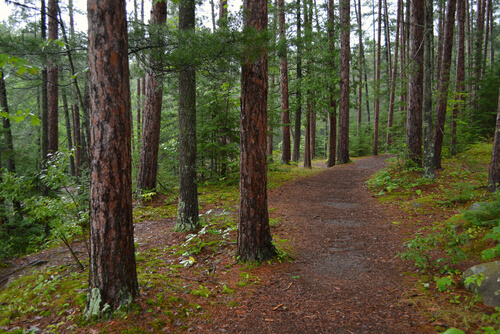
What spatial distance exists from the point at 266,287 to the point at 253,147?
2.11 metres

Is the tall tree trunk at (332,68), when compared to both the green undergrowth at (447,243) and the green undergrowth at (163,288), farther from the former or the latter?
the green undergrowth at (163,288)

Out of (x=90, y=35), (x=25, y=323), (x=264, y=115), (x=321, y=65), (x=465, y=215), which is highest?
(x=321, y=65)

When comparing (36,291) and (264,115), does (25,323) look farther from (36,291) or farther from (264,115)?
(264,115)

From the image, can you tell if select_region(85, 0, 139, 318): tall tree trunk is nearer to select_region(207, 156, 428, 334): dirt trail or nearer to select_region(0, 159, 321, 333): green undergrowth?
select_region(0, 159, 321, 333): green undergrowth

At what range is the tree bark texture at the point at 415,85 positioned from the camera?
955 centimetres

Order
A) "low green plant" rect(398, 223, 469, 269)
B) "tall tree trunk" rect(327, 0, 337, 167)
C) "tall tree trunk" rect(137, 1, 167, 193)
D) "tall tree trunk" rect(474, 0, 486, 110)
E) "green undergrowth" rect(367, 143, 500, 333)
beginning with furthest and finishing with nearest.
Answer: "tall tree trunk" rect(474, 0, 486, 110) < "tall tree trunk" rect(327, 0, 337, 167) < "tall tree trunk" rect(137, 1, 167, 193) < "low green plant" rect(398, 223, 469, 269) < "green undergrowth" rect(367, 143, 500, 333)

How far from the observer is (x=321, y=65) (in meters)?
15.0

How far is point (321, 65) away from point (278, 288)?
45.2ft

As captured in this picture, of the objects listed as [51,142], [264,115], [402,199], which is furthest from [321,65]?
[51,142]

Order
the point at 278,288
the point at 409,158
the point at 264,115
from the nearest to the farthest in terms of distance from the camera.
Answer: the point at 278,288, the point at 264,115, the point at 409,158

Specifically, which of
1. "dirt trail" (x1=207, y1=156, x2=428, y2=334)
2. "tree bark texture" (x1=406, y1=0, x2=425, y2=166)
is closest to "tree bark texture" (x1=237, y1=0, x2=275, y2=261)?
"dirt trail" (x1=207, y1=156, x2=428, y2=334)

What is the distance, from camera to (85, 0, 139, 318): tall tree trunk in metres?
3.00

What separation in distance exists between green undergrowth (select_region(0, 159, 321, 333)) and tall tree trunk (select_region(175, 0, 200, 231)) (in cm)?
40

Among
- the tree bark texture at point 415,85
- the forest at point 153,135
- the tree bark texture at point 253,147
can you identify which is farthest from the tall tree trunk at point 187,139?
the tree bark texture at point 415,85
